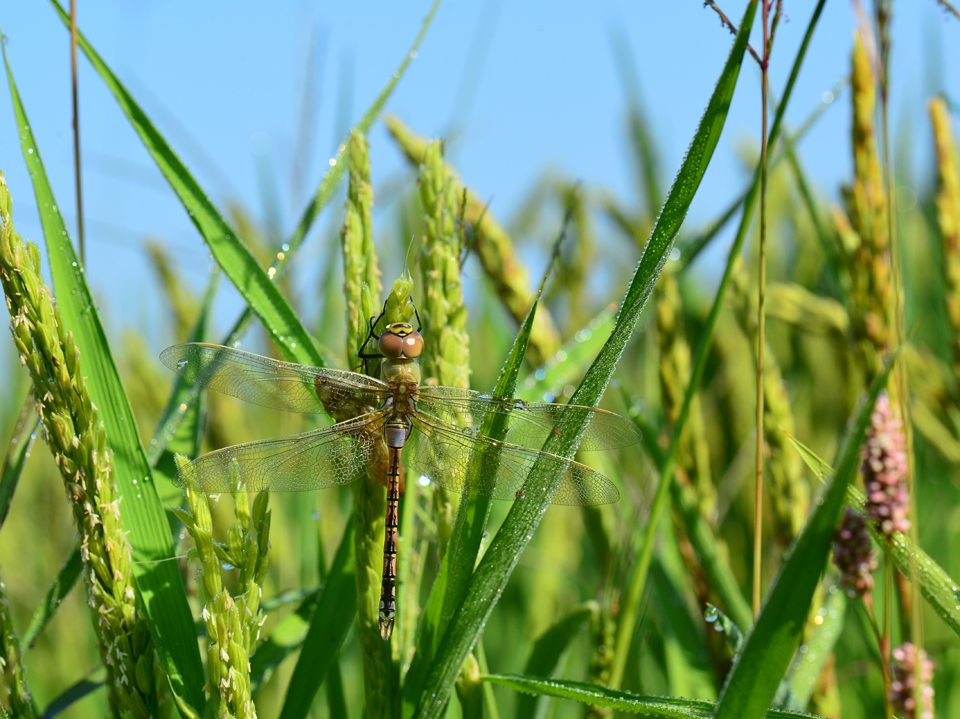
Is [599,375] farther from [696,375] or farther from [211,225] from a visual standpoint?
[211,225]

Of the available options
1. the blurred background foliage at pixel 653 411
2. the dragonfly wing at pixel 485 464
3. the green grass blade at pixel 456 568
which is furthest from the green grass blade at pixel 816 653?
the green grass blade at pixel 456 568

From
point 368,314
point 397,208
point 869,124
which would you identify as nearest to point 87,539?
point 368,314

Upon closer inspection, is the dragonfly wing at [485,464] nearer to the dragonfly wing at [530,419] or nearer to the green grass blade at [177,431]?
the dragonfly wing at [530,419]

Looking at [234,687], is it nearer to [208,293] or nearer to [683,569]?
[208,293]

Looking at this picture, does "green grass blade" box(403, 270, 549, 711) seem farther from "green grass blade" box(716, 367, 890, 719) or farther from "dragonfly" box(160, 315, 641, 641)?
"green grass blade" box(716, 367, 890, 719)

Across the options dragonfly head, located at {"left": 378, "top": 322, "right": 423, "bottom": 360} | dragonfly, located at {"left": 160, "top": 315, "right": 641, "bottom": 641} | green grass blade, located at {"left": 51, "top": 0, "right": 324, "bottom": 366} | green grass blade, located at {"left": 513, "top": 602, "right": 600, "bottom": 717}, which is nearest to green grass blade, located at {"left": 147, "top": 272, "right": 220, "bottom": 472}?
dragonfly, located at {"left": 160, "top": 315, "right": 641, "bottom": 641}

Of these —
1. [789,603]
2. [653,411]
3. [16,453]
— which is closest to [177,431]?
[16,453]

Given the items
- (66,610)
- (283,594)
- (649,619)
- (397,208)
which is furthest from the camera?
(397,208)
